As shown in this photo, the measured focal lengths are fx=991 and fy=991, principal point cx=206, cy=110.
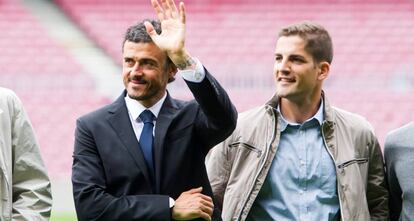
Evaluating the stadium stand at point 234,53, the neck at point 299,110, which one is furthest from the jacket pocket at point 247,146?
the stadium stand at point 234,53

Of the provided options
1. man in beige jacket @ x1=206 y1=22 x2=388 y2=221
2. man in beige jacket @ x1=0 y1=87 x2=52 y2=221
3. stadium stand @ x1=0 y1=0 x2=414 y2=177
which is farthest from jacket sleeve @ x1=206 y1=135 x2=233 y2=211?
stadium stand @ x1=0 y1=0 x2=414 y2=177

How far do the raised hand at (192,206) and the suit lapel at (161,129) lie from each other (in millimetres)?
113

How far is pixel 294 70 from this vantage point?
4.16m

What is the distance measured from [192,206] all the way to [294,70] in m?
0.78

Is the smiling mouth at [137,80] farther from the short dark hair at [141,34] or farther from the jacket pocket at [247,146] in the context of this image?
the jacket pocket at [247,146]

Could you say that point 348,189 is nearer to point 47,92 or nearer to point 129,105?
point 129,105

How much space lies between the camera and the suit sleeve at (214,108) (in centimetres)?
372

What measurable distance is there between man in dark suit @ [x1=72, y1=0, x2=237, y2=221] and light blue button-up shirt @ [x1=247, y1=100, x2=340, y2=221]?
0.28m

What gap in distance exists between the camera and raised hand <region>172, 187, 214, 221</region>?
148 inches

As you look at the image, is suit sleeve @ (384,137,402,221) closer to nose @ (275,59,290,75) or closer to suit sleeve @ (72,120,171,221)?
nose @ (275,59,290,75)

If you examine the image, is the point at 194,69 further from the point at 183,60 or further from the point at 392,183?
the point at 392,183

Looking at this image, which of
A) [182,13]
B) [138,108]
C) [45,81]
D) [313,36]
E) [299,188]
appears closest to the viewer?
[182,13]

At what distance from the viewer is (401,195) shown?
4250 mm

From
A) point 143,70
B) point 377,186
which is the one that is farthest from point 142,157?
point 377,186
